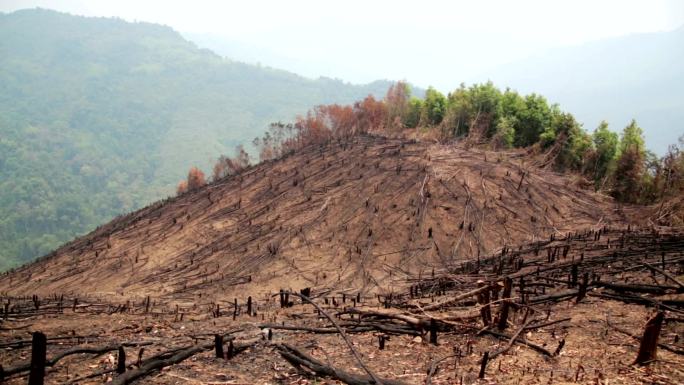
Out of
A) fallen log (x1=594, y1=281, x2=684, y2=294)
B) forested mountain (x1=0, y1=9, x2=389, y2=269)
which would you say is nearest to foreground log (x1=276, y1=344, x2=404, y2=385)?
fallen log (x1=594, y1=281, x2=684, y2=294)

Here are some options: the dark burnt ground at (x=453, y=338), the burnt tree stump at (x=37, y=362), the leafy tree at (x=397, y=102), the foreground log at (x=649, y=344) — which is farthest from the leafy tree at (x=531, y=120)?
the burnt tree stump at (x=37, y=362)

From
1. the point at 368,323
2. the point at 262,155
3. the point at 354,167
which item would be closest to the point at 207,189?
the point at 354,167

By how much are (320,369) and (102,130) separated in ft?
539

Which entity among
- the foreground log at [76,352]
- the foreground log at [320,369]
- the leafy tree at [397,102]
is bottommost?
the foreground log at [76,352]

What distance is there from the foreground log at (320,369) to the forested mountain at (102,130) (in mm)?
84882

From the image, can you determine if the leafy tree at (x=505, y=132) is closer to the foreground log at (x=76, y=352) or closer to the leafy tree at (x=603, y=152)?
the leafy tree at (x=603, y=152)

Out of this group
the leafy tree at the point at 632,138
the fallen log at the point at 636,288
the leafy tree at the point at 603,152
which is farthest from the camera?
the leafy tree at the point at 603,152

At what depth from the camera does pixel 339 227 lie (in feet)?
59.8

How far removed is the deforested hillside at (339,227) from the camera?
1602cm

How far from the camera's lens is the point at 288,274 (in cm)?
1583

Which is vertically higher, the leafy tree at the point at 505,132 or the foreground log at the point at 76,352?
the leafy tree at the point at 505,132

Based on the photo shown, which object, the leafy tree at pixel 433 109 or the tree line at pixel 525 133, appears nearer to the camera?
the tree line at pixel 525 133

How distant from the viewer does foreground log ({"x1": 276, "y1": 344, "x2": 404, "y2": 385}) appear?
4539 millimetres

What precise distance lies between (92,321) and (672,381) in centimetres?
964
